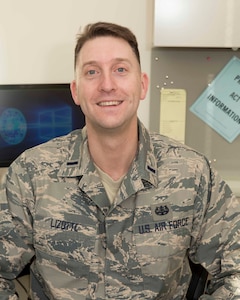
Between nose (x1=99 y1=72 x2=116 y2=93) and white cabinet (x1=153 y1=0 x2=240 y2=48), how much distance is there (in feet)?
1.06

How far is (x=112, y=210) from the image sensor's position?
1.18 metres

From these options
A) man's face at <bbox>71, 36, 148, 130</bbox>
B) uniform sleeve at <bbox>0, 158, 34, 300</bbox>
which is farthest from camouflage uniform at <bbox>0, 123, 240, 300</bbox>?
man's face at <bbox>71, 36, 148, 130</bbox>

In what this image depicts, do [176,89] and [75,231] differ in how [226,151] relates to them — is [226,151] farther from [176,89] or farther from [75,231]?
[75,231]

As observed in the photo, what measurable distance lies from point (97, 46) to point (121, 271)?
62 centimetres

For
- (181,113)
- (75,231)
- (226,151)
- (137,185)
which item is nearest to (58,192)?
(75,231)

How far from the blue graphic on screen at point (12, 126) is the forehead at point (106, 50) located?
45 cm

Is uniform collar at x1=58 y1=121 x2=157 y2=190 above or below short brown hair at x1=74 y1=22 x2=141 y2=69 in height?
below

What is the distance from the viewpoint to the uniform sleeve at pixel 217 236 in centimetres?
116

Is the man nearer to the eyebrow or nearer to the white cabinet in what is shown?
the eyebrow

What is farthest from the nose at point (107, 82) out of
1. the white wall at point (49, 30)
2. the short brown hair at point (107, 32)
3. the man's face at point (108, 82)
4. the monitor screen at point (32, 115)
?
the white wall at point (49, 30)

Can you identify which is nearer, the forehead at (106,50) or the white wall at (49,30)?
the forehead at (106,50)

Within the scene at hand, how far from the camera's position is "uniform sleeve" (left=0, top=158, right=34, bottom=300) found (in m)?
1.18

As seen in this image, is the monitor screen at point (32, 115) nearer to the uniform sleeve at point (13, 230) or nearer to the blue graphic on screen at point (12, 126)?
the blue graphic on screen at point (12, 126)

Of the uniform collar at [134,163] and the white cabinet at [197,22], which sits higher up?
the white cabinet at [197,22]
